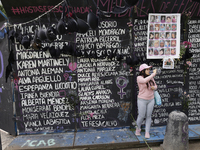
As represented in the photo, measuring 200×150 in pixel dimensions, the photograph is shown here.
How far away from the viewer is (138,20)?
4281 mm

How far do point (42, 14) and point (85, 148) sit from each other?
3.55 m

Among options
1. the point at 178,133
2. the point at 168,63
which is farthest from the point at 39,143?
the point at 168,63

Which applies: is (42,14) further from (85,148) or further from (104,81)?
(85,148)

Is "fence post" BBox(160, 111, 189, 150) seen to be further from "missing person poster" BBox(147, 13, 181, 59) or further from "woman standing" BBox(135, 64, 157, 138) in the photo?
"missing person poster" BBox(147, 13, 181, 59)

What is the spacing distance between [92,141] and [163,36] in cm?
340

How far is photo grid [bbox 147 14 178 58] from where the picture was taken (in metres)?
4.29

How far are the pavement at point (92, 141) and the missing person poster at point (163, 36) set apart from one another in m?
2.19

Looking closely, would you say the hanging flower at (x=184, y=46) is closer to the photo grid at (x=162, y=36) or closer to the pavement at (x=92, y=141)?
the photo grid at (x=162, y=36)

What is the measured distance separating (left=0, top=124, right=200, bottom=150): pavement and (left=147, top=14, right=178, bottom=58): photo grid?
7.20 feet

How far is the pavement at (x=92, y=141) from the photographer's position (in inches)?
148

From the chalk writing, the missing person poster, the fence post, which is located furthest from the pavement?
the missing person poster

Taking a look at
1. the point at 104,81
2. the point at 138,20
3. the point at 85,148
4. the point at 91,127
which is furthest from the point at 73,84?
the point at 138,20

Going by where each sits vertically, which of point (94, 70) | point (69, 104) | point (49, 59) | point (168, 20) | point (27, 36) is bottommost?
Result: point (69, 104)

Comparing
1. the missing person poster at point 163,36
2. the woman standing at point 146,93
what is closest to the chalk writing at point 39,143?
the woman standing at point 146,93
